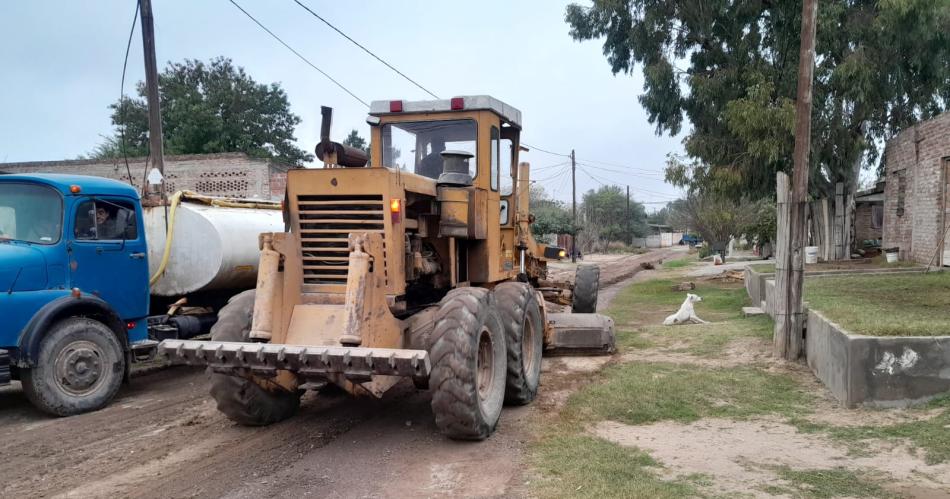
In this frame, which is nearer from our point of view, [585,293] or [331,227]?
[331,227]

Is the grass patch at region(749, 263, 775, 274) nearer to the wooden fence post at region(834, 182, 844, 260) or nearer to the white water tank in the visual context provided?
the wooden fence post at region(834, 182, 844, 260)

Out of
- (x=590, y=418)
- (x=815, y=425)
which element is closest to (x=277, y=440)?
(x=590, y=418)

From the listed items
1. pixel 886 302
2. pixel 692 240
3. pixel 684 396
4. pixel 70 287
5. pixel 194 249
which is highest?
pixel 194 249

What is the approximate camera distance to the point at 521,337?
6648 mm

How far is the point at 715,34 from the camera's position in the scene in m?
18.5

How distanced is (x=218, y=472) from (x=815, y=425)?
16.3 ft

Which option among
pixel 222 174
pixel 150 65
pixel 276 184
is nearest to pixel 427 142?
pixel 150 65

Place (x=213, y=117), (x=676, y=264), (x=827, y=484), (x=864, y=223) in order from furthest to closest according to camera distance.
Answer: (x=676, y=264) < (x=213, y=117) < (x=864, y=223) < (x=827, y=484)

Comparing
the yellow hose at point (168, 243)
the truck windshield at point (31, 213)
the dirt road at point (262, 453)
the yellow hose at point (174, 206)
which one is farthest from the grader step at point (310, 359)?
the yellow hose at point (168, 243)

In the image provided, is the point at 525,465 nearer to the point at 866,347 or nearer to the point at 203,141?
the point at 866,347

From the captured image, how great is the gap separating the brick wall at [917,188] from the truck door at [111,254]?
13634mm

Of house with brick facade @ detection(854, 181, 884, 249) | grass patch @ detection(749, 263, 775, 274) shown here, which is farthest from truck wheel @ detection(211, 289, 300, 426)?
house with brick facade @ detection(854, 181, 884, 249)

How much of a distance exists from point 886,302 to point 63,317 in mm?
10143

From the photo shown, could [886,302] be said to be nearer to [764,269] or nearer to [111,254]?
[764,269]
